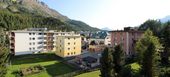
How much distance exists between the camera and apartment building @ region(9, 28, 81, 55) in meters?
94.0

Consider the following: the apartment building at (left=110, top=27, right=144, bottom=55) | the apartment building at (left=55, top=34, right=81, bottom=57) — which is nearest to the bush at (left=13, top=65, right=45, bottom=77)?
the apartment building at (left=55, top=34, right=81, bottom=57)

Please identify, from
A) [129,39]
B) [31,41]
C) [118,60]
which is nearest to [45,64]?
[31,41]

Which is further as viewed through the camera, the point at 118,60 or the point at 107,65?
the point at 118,60

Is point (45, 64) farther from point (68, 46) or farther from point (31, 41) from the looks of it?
point (31, 41)

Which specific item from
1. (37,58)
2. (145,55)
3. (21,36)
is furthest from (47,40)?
(145,55)

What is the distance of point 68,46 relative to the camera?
302 ft

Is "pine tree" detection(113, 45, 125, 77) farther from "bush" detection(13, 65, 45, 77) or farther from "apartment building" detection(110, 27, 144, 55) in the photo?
"apartment building" detection(110, 27, 144, 55)

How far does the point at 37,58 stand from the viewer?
86.7 metres

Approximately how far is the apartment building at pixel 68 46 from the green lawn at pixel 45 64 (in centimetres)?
394

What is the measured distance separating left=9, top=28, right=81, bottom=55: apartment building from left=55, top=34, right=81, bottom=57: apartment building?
3.43 meters

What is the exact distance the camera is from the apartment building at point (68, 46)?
90.9 metres

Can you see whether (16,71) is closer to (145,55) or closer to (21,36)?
(21,36)

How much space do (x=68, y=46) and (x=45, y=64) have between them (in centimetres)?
1842

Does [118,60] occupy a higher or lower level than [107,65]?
higher
